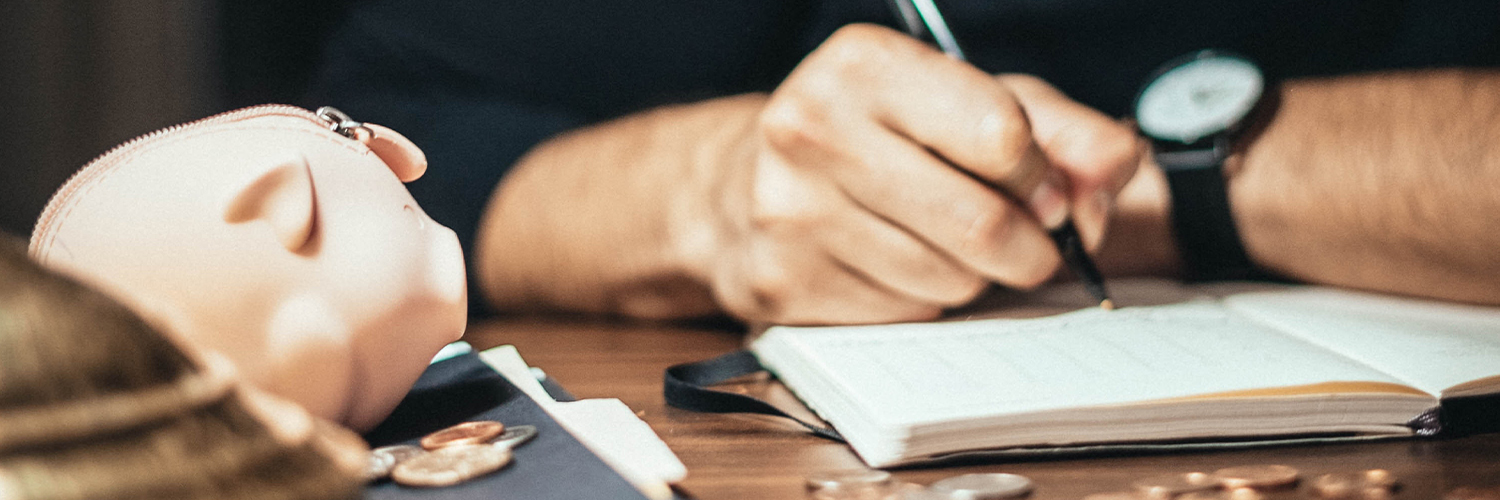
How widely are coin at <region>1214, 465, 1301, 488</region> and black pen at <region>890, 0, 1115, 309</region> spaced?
1.07 ft

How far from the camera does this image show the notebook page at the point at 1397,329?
1.88 feet

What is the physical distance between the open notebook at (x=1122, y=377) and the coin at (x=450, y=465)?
185mm

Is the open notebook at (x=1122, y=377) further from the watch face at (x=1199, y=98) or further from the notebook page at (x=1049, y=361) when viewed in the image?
the watch face at (x=1199, y=98)

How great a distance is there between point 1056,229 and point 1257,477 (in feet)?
1.21

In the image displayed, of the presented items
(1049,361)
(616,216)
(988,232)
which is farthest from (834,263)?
(616,216)

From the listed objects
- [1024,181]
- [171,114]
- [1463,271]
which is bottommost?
[1463,271]

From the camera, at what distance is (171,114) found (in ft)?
7.93

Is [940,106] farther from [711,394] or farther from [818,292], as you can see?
[711,394]

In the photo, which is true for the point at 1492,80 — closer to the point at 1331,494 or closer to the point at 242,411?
the point at 1331,494

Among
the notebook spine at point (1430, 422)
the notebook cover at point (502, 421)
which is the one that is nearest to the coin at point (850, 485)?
the notebook cover at point (502, 421)

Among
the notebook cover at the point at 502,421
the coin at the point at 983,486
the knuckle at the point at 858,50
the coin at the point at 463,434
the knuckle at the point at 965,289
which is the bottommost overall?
the coin at the point at 983,486

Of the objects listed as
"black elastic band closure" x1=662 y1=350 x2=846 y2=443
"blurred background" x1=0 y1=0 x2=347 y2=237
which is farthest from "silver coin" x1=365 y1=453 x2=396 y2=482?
"blurred background" x1=0 y1=0 x2=347 y2=237

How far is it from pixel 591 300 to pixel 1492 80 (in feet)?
3.09

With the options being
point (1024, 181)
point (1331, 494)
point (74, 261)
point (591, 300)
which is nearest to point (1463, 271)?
point (1024, 181)
